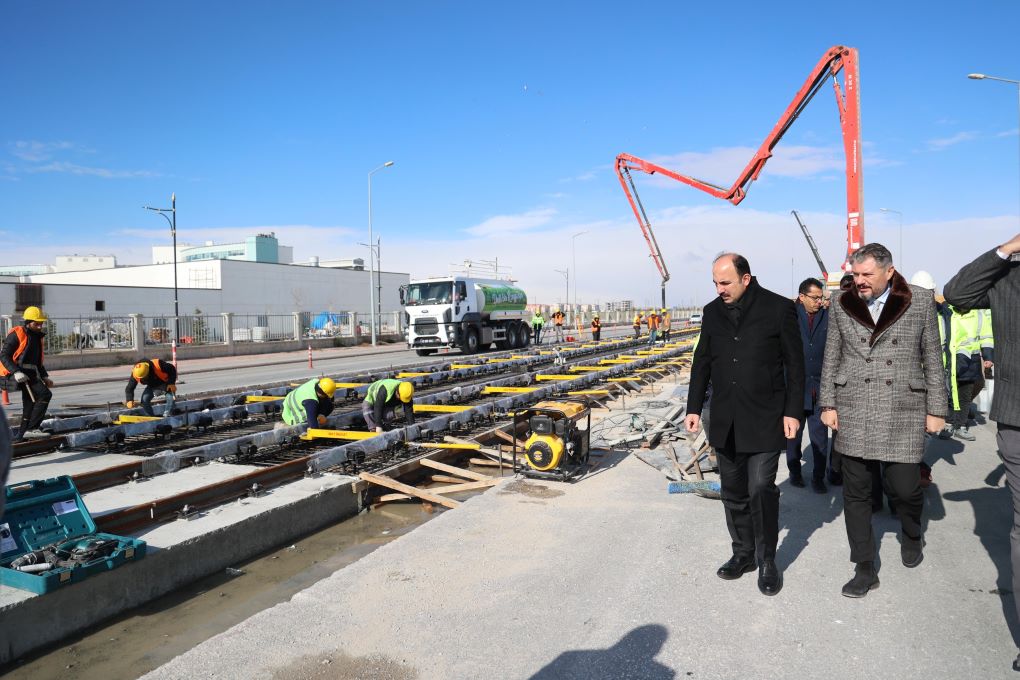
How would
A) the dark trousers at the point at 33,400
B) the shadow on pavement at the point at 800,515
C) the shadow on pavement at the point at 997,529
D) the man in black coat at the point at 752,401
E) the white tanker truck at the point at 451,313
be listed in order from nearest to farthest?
the shadow on pavement at the point at 997,529 < the man in black coat at the point at 752,401 < the shadow on pavement at the point at 800,515 < the dark trousers at the point at 33,400 < the white tanker truck at the point at 451,313

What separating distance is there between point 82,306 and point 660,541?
192 ft

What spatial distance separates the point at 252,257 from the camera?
3376 inches

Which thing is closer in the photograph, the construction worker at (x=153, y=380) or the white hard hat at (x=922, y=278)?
the white hard hat at (x=922, y=278)

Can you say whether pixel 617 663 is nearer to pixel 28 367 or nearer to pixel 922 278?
pixel 922 278

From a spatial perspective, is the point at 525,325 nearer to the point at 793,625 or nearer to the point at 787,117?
the point at 787,117

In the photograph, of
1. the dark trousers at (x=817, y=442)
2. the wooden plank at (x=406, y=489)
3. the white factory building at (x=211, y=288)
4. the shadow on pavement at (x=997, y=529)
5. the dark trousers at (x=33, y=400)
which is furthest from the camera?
the white factory building at (x=211, y=288)

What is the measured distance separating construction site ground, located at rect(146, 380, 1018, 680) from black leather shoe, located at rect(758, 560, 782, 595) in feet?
0.17

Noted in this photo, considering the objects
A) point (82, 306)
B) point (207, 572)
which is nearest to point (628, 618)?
point (207, 572)

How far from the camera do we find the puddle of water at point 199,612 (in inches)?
156

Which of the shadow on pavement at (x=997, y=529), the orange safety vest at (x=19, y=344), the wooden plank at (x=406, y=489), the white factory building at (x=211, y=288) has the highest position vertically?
the white factory building at (x=211, y=288)

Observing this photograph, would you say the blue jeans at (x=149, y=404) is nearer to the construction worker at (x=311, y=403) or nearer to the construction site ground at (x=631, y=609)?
the construction worker at (x=311, y=403)

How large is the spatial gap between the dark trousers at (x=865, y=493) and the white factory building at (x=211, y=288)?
39.4 metres

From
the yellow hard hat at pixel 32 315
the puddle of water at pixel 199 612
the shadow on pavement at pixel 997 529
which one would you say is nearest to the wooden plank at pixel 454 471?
the puddle of water at pixel 199 612

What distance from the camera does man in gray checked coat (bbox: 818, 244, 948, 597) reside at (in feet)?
12.1
